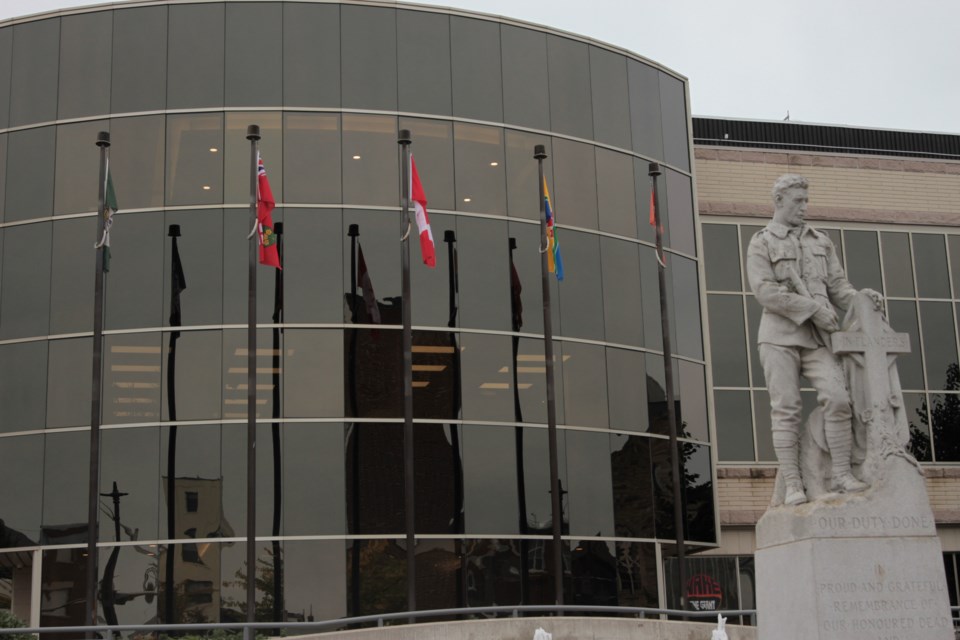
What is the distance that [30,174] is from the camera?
3069 centimetres

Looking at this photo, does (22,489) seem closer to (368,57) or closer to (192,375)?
(192,375)

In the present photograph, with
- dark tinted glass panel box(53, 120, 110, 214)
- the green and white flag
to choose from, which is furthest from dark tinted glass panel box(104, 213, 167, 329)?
the green and white flag

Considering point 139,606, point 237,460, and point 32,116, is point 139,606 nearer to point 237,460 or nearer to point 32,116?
point 237,460

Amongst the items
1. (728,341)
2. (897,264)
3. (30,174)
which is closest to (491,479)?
(728,341)

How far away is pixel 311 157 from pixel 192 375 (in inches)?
222

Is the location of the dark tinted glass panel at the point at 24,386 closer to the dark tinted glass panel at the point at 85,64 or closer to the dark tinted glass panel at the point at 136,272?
the dark tinted glass panel at the point at 136,272

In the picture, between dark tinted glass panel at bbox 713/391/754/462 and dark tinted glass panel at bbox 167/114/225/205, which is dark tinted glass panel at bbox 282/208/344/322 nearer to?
dark tinted glass panel at bbox 167/114/225/205

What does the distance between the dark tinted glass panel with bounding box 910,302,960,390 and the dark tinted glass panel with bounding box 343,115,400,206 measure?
51.3 feet

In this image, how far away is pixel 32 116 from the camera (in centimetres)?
3100

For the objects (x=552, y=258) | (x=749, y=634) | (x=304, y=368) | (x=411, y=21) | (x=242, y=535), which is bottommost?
(x=749, y=634)

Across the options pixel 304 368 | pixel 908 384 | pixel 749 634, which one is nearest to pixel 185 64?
pixel 304 368

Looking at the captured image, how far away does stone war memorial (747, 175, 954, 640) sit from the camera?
1177 cm

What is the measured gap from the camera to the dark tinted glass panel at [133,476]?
91.2ft

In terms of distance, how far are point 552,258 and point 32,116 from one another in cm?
1272
